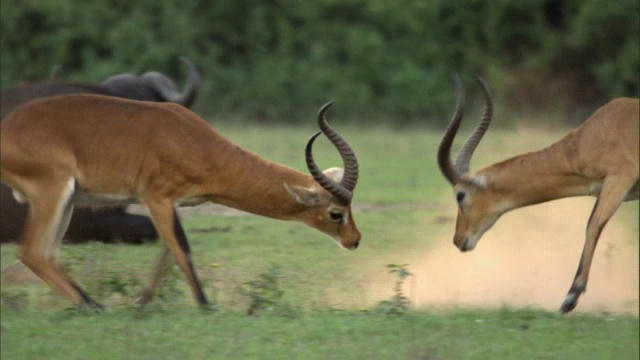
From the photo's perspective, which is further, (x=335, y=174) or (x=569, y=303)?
(x=335, y=174)

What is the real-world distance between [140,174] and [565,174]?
9.40ft

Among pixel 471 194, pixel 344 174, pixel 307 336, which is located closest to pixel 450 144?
pixel 471 194

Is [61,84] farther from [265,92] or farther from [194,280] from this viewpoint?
[265,92]

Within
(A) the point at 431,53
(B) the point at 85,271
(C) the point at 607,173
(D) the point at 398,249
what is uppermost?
(A) the point at 431,53

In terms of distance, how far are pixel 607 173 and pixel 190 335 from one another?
10.2 ft

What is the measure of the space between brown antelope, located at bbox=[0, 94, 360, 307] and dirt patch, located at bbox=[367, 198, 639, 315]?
1.05 meters

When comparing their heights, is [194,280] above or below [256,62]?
below

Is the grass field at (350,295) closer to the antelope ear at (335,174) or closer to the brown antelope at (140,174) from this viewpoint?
the brown antelope at (140,174)

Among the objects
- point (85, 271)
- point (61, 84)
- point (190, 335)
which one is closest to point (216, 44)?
point (61, 84)

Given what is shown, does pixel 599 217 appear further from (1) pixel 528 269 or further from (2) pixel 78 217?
(2) pixel 78 217

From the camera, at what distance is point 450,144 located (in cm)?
838

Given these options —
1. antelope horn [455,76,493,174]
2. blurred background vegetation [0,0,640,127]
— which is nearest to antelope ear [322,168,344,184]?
antelope horn [455,76,493,174]

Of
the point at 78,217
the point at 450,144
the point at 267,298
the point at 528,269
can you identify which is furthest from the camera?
the point at 78,217

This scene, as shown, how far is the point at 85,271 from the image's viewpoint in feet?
26.4
